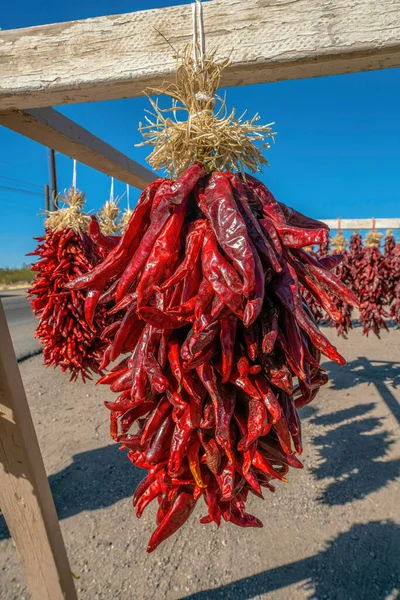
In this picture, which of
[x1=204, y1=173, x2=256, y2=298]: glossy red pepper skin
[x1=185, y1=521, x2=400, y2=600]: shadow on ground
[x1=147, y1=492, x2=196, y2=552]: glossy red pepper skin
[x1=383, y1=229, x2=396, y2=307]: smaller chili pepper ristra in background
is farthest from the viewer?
[x1=383, y1=229, x2=396, y2=307]: smaller chili pepper ristra in background

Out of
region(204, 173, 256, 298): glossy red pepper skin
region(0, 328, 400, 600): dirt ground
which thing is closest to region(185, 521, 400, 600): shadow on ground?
region(0, 328, 400, 600): dirt ground

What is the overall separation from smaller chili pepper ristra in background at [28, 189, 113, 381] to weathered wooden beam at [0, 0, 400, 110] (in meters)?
1.41

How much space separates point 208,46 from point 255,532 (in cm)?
286

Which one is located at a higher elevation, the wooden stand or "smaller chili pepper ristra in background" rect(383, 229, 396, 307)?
the wooden stand

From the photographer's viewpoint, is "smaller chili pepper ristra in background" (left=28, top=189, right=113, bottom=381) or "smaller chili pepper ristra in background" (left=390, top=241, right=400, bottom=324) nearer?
"smaller chili pepper ristra in background" (left=28, top=189, right=113, bottom=381)

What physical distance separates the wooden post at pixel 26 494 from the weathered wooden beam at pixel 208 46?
805mm

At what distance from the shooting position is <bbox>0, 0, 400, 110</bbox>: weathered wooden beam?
799 millimetres

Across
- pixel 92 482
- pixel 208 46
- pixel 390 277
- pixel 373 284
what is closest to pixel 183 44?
pixel 208 46

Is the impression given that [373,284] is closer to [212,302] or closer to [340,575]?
[340,575]

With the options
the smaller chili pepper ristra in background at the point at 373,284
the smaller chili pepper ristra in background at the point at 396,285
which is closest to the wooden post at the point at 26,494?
the smaller chili pepper ristra in background at the point at 373,284

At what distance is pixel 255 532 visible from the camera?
254cm

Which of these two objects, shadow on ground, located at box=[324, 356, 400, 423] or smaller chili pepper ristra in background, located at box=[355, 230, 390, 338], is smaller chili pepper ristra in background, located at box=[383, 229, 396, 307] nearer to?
smaller chili pepper ristra in background, located at box=[355, 230, 390, 338]

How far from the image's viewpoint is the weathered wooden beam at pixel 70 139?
127 centimetres

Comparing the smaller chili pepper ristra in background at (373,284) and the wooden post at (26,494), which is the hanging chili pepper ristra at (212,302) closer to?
the wooden post at (26,494)
